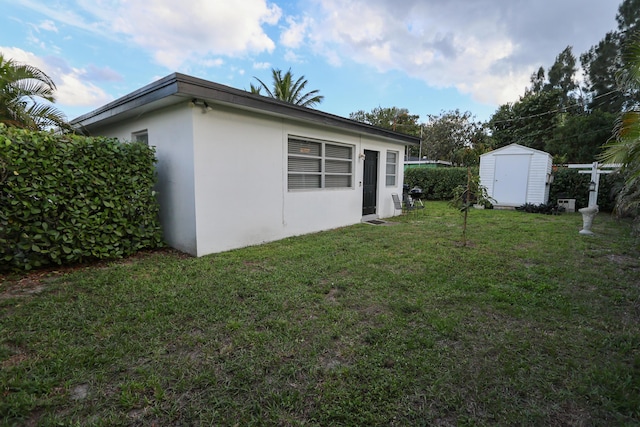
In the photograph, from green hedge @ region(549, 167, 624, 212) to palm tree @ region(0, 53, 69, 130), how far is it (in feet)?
52.0

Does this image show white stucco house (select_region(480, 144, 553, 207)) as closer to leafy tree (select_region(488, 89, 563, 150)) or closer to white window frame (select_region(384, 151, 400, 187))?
white window frame (select_region(384, 151, 400, 187))

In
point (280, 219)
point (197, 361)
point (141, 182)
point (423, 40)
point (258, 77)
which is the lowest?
point (197, 361)

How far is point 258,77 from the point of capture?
19172 mm

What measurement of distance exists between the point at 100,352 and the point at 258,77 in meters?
19.9

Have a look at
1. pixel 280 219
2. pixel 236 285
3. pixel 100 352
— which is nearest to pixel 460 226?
pixel 280 219

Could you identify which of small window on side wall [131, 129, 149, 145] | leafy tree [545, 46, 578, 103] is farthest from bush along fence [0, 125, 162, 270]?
leafy tree [545, 46, 578, 103]

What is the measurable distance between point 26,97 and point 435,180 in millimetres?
14902

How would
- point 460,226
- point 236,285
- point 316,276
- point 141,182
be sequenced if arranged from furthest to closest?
point 460,226 → point 141,182 → point 316,276 → point 236,285

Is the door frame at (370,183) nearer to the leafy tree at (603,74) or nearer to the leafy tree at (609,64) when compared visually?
the leafy tree at (609,64)

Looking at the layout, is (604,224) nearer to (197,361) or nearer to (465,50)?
(465,50)

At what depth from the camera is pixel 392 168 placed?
963 cm

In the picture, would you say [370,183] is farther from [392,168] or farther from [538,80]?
[538,80]

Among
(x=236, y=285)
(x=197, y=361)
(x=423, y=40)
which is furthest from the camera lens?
(x=423, y=40)

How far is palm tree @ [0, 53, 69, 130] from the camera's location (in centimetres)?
537
